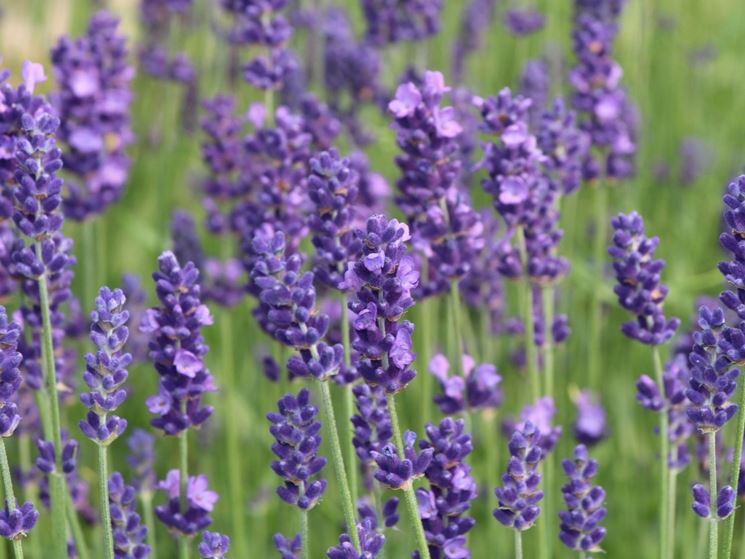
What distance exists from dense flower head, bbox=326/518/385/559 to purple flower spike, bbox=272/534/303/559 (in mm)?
167

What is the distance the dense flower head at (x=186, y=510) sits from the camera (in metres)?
2.17

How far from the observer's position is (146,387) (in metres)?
3.82

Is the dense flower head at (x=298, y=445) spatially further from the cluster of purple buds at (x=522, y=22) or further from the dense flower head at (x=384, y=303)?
the cluster of purple buds at (x=522, y=22)

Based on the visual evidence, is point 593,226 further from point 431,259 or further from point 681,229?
point 431,259

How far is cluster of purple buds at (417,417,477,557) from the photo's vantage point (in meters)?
1.89

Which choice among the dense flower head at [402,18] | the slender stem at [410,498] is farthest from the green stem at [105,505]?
the dense flower head at [402,18]

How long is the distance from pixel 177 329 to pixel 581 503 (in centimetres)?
77

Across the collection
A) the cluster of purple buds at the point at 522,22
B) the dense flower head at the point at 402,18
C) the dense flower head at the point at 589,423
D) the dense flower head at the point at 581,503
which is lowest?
the dense flower head at the point at 581,503

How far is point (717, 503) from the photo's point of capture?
1921 mm

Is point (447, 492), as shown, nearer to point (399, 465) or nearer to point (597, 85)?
point (399, 465)

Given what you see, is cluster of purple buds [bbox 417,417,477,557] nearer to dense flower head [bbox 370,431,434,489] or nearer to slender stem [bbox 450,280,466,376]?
→ dense flower head [bbox 370,431,434,489]

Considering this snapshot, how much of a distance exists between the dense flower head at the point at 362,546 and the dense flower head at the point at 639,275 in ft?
2.41

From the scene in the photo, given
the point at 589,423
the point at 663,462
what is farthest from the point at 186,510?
the point at 589,423

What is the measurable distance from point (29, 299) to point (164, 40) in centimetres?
255
